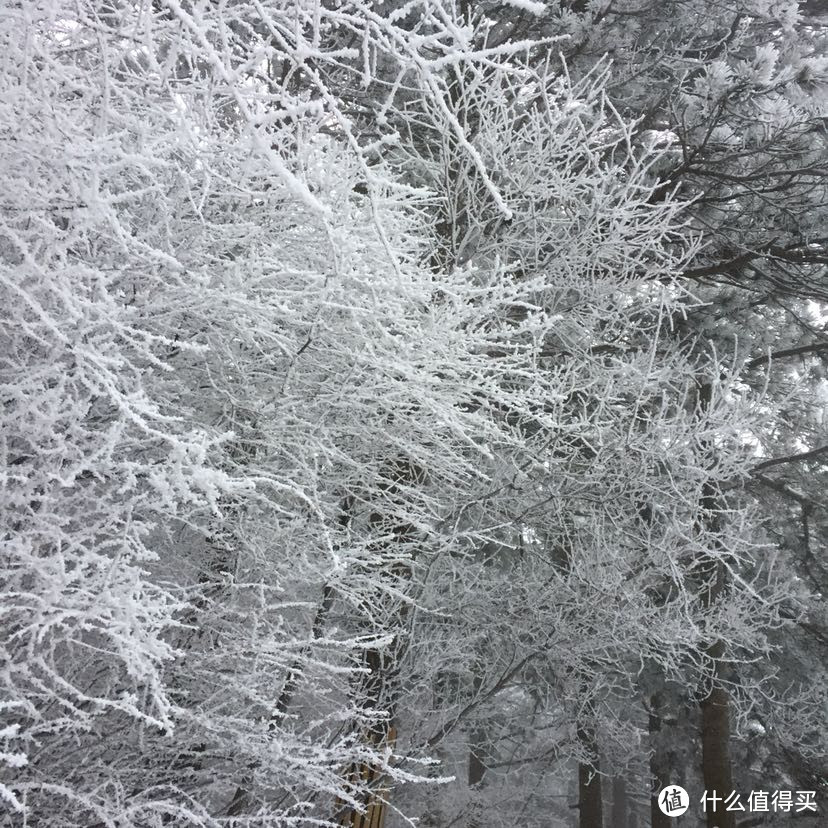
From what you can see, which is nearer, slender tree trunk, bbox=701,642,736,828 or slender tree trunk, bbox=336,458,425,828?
slender tree trunk, bbox=336,458,425,828

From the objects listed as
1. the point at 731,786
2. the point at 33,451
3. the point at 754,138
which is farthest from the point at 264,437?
the point at 731,786

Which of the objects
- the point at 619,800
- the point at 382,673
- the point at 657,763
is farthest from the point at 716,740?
the point at 619,800

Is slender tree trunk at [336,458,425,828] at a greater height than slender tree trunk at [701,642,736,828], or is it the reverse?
slender tree trunk at [336,458,425,828]

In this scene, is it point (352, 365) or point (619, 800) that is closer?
point (352, 365)

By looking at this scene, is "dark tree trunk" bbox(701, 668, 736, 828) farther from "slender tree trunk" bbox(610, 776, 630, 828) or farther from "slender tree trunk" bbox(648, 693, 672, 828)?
"slender tree trunk" bbox(610, 776, 630, 828)

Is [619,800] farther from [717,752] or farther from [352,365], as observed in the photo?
[352,365]

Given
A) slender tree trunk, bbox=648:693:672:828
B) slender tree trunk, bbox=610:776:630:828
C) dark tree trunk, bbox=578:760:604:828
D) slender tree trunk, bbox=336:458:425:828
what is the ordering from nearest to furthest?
slender tree trunk, bbox=336:458:425:828, slender tree trunk, bbox=648:693:672:828, dark tree trunk, bbox=578:760:604:828, slender tree trunk, bbox=610:776:630:828

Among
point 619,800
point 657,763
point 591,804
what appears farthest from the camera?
point 619,800

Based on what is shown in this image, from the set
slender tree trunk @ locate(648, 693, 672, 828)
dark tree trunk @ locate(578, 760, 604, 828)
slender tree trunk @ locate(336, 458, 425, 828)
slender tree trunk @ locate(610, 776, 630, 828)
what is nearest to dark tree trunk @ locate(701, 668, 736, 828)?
slender tree trunk @ locate(648, 693, 672, 828)

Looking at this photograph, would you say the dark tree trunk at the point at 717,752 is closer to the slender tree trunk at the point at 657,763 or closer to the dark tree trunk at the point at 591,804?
the slender tree trunk at the point at 657,763

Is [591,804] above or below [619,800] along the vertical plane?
above

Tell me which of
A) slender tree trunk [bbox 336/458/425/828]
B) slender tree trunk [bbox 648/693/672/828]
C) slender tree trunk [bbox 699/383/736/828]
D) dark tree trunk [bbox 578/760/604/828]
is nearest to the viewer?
slender tree trunk [bbox 336/458/425/828]

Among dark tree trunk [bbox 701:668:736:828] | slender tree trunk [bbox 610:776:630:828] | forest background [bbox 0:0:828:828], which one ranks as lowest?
slender tree trunk [bbox 610:776:630:828]

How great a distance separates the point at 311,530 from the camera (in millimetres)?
3934
